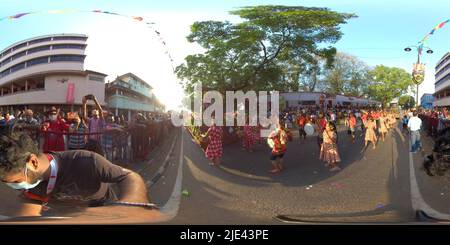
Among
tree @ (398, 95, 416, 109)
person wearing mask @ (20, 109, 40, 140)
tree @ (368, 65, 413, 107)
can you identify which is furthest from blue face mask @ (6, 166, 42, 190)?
tree @ (398, 95, 416, 109)

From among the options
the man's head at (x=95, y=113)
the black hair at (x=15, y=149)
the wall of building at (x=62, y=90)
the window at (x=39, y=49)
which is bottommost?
the black hair at (x=15, y=149)

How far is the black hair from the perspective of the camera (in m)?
2.00

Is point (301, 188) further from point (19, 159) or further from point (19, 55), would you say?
point (19, 55)

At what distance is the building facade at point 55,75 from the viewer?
2.00 m

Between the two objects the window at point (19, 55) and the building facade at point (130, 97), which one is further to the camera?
the window at point (19, 55)

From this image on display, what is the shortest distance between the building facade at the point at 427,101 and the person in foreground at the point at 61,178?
158cm

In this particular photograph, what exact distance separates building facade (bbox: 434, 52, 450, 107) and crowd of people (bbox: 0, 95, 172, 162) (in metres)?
1.44

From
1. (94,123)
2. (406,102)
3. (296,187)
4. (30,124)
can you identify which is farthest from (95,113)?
(406,102)

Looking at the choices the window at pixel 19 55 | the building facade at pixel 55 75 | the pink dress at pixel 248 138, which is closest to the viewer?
the pink dress at pixel 248 138

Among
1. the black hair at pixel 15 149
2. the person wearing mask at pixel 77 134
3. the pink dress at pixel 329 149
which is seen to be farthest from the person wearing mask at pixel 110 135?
the pink dress at pixel 329 149

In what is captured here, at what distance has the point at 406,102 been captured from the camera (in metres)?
2.02

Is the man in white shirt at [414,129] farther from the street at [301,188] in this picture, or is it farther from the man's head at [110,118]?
the man's head at [110,118]

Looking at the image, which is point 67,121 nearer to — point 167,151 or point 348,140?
point 167,151
